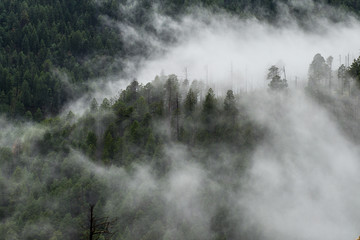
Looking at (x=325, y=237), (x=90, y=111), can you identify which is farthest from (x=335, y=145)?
(x=90, y=111)

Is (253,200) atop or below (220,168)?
below

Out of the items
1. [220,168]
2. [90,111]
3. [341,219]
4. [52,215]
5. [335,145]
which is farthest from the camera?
[90,111]

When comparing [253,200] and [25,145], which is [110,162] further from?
[253,200]

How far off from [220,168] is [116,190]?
31220 millimetres

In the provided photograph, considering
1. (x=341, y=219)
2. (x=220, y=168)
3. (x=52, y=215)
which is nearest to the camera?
(x=52, y=215)

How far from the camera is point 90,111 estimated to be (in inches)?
5492

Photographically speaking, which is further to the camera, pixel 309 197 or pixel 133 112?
pixel 133 112

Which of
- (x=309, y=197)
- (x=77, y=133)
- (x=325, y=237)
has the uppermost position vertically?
(x=77, y=133)

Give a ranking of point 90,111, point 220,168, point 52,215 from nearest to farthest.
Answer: point 52,215 → point 220,168 → point 90,111

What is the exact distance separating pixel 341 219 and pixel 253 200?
2459 cm

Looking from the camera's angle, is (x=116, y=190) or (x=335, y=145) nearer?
(x=116, y=190)

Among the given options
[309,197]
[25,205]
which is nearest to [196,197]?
[309,197]

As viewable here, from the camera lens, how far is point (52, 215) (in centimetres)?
10038

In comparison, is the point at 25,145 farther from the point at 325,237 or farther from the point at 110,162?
the point at 325,237
